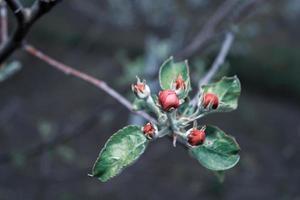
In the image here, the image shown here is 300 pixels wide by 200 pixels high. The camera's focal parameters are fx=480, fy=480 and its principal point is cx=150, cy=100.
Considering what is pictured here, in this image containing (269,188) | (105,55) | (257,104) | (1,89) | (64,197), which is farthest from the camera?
(105,55)

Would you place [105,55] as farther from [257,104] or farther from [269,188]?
[269,188]

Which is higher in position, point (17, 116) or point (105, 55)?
point (17, 116)

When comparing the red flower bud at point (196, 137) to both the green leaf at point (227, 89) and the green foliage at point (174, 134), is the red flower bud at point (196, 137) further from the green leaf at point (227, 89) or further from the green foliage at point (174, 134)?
the green leaf at point (227, 89)

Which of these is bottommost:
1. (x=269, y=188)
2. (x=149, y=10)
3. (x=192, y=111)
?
(x=269, y=188)

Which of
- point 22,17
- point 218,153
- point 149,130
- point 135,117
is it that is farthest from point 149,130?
point 135,117

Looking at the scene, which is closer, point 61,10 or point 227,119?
point 227,119

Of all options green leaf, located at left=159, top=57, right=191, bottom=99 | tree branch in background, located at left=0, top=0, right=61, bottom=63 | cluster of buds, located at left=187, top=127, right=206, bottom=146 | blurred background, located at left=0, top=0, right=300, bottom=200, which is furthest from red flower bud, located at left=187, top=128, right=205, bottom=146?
blurred background, located at left=0, top=0, right=300, bottom=200

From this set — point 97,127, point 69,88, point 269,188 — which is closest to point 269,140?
point 269,188
